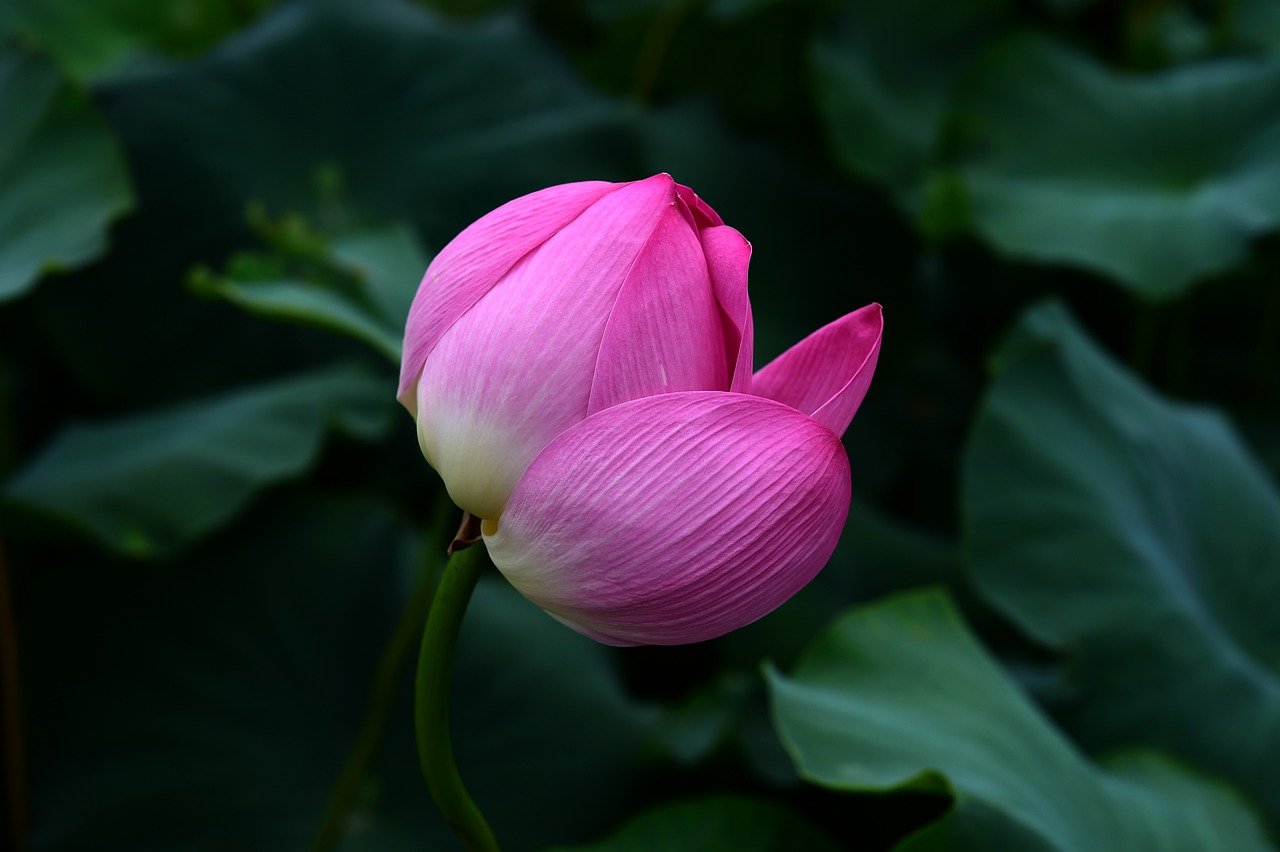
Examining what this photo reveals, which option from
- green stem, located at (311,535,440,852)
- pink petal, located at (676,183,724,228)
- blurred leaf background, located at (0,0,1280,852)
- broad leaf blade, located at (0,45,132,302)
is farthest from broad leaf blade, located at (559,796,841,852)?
broad leaf blade, located at (0,45,132,302)

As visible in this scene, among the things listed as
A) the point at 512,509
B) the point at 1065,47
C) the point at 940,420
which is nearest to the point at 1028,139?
the point at 1065,47

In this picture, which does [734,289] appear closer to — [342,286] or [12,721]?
[342,286]

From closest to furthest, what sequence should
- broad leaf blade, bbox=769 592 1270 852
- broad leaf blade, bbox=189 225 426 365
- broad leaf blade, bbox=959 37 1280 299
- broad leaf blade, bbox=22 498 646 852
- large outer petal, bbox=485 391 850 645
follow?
large outer petal, bbox=485 391 850 645 → broad leaf blade, bbox=769 592 1270 852 → broad leaf blade, bbox=189 225 426 365 → broad leaf blade, bbox=22 498 646 852 → broad leaf blade, bbox=959 37 1280 299

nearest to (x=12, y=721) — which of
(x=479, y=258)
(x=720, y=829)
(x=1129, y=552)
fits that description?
(x=720, y=829)

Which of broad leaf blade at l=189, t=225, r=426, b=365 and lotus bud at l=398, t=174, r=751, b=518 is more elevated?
lotus bud at l=398, t=174, r=751, b=518

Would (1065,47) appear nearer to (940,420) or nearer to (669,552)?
(940,420)

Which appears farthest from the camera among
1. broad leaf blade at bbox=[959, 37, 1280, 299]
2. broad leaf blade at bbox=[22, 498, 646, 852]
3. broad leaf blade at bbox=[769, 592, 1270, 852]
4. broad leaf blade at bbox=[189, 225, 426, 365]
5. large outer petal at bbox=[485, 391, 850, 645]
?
broad leaf blade at bbox=[959, 37, 1280, 299]

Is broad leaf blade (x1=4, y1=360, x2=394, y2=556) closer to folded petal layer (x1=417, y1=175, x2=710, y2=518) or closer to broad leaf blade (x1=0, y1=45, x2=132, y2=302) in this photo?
broad leaf blade (x1=0, y1=45, x2=132, y2=302)
